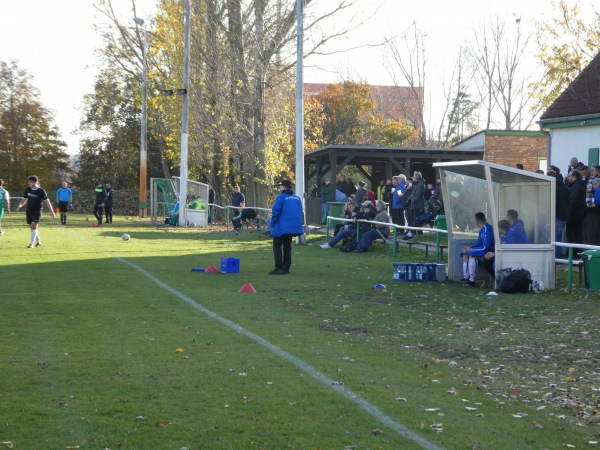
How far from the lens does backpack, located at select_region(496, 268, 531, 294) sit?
51.4ft

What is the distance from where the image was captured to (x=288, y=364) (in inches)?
351

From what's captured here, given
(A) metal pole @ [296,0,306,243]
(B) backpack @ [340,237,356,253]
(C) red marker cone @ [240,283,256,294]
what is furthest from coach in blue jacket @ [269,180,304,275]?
(A) metal pole @ [296,0,306,243]

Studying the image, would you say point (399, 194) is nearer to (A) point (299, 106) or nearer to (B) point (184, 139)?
(A) point (299, 106)

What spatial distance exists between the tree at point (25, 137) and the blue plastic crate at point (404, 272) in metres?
53.3

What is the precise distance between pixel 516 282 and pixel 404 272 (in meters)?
2.69

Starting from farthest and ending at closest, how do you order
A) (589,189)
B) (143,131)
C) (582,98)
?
1. (143,131)
2. (582,98)
3. (589,189)

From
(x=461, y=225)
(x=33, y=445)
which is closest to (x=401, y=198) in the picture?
(x=461, y=225)

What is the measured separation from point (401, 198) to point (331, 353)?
18.4 meters

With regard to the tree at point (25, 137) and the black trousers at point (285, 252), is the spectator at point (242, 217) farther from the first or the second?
the tree at point (25, 137)

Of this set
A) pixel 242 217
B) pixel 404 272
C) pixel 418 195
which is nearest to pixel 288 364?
pixel 404 272

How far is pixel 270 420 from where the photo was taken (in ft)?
22.4

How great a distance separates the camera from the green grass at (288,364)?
658 cm

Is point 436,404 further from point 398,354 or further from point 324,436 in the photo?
point 398,354

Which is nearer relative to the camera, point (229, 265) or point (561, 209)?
point (561, 209)
